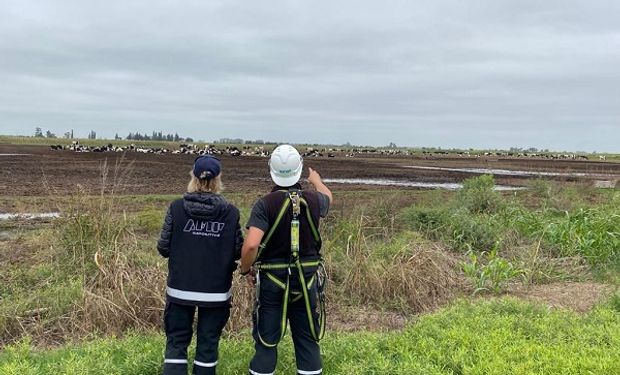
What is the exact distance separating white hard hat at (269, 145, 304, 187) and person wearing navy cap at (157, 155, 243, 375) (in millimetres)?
453

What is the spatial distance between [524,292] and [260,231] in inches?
222

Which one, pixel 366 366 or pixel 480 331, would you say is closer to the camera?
pixel 366 366

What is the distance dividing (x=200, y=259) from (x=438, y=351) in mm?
2224

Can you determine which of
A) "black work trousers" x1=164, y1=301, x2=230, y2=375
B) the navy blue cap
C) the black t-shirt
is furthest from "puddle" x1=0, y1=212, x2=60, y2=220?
the black t-shirt

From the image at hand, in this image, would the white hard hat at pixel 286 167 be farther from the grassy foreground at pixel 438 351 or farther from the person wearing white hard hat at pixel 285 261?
the grassy foreground at pixel 438 351

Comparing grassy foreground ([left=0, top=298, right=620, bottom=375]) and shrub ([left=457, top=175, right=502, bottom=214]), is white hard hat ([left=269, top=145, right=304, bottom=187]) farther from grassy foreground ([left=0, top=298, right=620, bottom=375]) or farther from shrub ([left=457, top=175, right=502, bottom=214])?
shrub ([left=457, top=175, right=502, bottom=214])

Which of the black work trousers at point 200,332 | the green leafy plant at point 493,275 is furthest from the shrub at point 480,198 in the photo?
the black work trousers at point 200,332

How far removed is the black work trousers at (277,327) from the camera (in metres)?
4.43

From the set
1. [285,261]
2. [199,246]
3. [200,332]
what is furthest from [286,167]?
[200,332]

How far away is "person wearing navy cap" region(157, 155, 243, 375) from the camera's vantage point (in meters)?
4.43

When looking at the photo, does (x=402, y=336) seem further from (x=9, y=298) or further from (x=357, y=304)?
(x=9, y=298)

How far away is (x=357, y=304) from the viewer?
7.84m

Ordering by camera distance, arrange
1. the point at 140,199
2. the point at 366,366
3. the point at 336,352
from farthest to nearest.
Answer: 1. the point at 140,199
2. the point at 336,352
3. the point at 366,366

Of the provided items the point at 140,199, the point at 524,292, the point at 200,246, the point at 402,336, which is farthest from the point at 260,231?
the point at 140,199
